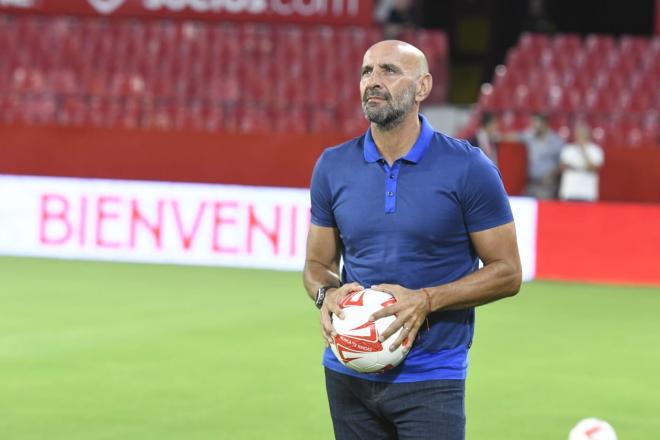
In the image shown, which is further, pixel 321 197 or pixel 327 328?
pixel 321 197

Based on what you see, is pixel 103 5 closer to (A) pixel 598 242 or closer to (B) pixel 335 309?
(A) pixel 598 242

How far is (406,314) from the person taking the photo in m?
4.25

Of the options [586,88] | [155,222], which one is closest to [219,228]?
[155,222]

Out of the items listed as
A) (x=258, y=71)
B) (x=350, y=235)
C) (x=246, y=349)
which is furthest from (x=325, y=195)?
(x=258, y=71)

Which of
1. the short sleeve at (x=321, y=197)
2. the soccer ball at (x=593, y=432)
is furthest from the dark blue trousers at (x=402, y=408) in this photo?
the soccer ball at (x=593, y=432)

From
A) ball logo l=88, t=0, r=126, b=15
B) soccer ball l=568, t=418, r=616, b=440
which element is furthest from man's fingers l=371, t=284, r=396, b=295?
ball logo l=88, t=0, r=126, b=15

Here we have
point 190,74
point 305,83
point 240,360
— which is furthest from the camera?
point 190,74

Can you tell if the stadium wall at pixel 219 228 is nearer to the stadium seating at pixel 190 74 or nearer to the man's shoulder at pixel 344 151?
the stadium seating at pixel 190 74

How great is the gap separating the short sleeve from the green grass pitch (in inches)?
129

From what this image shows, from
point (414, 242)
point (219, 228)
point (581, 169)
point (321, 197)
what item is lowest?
point (219, 228)

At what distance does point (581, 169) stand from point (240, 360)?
360 inches

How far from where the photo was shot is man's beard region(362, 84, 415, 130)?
4.30 metres

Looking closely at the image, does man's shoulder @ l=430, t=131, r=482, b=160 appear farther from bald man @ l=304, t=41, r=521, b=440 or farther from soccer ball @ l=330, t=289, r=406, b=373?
soccer ball @ l=330, t=289, r=406, b=373

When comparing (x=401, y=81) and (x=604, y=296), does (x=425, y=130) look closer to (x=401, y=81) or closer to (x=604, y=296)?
(x=401, y=81)
